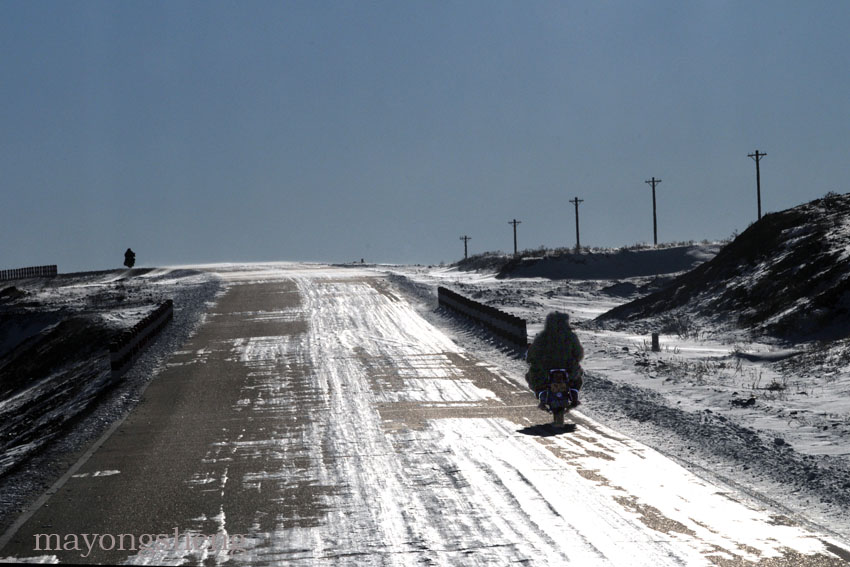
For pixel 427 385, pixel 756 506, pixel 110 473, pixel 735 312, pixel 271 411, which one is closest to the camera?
pixel 756 506

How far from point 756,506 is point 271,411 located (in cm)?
899

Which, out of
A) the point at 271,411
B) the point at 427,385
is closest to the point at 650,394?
the point at 427,385

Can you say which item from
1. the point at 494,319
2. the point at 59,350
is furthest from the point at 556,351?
the point at 59,350

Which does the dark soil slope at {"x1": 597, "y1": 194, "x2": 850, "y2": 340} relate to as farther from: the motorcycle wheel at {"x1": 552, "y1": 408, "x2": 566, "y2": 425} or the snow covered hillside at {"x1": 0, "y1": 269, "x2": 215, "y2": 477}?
the snow covered hillside at {"x1": 0, "y1": 269, "x2": 215, "y2": 477}

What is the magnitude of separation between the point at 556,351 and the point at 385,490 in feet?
15.6

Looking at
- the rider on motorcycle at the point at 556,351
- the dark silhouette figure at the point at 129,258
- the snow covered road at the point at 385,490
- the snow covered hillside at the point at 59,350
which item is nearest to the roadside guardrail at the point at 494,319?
the snow covered road at the point at 385,490

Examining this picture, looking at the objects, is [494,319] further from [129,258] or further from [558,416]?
[129,258]

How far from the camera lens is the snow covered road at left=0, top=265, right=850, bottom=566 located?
8.36 metres

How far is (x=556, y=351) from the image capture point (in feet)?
47.9

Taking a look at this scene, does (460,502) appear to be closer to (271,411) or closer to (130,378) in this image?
(271,411)

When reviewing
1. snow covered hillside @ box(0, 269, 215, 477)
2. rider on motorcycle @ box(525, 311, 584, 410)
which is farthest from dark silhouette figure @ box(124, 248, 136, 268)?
rider on motorcycle @ box(525, 311, 584, 410)

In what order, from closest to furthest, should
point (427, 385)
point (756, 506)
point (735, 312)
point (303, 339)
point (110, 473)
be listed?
point (756, 506) < point (110, 473) < point (427, 385) < point (303, 339) < point (735, 312)

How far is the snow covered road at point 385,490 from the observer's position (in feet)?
27.4

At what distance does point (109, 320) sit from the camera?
34.6 meters
